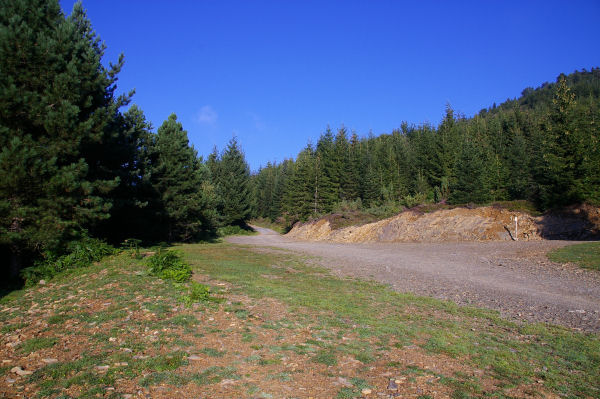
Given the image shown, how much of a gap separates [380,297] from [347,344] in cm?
382

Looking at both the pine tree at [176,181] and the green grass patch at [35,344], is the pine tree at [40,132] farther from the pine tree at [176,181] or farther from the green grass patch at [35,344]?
the pine tree at [176,181]

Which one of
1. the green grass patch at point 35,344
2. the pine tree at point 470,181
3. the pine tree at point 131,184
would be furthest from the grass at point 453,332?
the pine tree at point 470,181

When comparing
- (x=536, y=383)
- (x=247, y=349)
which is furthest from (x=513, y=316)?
(x=247, y=349)

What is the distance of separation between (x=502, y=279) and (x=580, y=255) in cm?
527

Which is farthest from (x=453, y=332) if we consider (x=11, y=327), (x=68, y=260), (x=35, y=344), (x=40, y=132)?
(x=40, y=132)

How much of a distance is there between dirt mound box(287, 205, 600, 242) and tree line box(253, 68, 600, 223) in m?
A: 1.64

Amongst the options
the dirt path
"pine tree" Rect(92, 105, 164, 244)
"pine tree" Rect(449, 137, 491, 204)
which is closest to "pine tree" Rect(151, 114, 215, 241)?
"pine tree" Rect(92, 105, 164, 244)

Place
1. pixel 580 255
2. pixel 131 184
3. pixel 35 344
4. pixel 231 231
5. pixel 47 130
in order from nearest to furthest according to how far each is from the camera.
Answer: pixel 35 344 → pixel 47 130 → pixel 580 255 → pixel 131 184 → pixel 231 231

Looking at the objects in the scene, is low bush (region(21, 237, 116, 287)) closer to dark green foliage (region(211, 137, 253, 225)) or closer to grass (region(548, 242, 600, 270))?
grass (region(548, 242, 600, 270))

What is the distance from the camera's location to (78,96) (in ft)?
33.4

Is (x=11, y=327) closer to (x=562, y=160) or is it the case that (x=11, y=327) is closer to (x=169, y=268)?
(x=169, y=268)

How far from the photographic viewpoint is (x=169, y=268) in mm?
9898

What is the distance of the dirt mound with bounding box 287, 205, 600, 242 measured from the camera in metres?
22.1

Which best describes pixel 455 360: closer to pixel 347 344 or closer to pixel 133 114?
pixel 347 344
